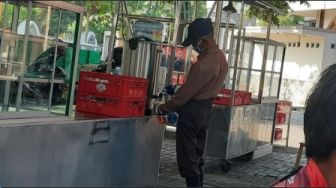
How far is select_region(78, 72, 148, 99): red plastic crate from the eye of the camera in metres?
5.29

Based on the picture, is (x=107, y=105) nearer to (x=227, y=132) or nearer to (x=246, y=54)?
(x=227, y=132)

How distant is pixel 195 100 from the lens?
5453mm

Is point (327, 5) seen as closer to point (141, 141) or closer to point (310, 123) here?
point (141, 141)

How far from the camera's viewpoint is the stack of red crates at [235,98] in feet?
25.4

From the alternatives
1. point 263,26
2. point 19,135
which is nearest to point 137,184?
point 19,135

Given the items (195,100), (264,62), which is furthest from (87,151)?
(264,62)

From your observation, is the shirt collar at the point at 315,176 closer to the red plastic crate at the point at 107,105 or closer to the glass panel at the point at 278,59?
the red plastic crate at the point at 107,105

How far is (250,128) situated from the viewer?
8414mm

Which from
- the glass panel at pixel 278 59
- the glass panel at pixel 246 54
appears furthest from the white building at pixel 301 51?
the glass panel at pixel 246 54

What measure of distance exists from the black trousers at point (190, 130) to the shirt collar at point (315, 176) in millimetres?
3954

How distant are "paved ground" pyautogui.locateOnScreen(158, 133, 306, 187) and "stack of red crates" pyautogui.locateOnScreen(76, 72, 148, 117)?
56.7 inches

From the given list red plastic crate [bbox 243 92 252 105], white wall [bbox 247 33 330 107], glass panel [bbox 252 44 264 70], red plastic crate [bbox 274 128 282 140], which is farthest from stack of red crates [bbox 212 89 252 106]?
white wall [bbox 247 33 330 107]

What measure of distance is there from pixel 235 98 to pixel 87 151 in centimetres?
347

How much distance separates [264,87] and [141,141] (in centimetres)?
402
